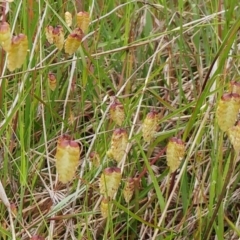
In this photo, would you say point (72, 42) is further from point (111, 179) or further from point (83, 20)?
point (111, 179)

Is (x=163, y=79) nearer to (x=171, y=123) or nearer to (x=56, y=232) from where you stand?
(x=171, y=123)

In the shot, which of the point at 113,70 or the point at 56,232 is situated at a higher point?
the point at 113,70

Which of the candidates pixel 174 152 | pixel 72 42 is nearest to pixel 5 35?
pixel 72 42

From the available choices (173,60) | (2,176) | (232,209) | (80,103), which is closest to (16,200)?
(2,176)

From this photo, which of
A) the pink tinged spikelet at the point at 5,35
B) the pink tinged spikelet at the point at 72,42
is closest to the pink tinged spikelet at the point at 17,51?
the pink tinged spikelet at the point at 5,35

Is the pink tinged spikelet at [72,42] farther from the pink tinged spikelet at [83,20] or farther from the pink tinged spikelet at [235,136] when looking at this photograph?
the pink tinged spikelet at [235,136]
